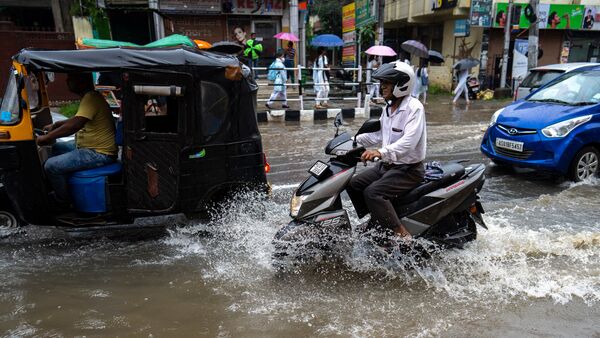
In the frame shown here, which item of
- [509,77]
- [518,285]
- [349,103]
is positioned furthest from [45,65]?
[509,77]

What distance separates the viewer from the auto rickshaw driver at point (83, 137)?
4.09 m

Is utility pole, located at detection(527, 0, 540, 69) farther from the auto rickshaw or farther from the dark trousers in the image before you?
the dark trousers

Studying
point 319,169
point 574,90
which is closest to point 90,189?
point 319,169

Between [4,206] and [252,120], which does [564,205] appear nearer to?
[252,120]

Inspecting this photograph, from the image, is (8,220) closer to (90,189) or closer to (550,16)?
(90,189)

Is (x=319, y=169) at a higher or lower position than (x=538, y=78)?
lower

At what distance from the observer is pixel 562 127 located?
20.2 feet

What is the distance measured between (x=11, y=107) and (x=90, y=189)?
980 mm

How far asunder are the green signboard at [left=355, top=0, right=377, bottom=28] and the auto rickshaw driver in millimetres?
15208

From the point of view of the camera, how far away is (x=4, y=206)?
4.26 m

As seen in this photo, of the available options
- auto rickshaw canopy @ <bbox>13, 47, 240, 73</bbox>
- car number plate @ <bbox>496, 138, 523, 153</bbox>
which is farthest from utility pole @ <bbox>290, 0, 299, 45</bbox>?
auto rickshaw canopy @ <bbox>13, 47, 240, 73</bbox>

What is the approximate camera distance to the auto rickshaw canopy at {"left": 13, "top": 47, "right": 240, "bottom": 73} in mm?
3787

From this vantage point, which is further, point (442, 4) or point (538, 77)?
point (442, 4)

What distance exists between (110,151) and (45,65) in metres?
0.95
